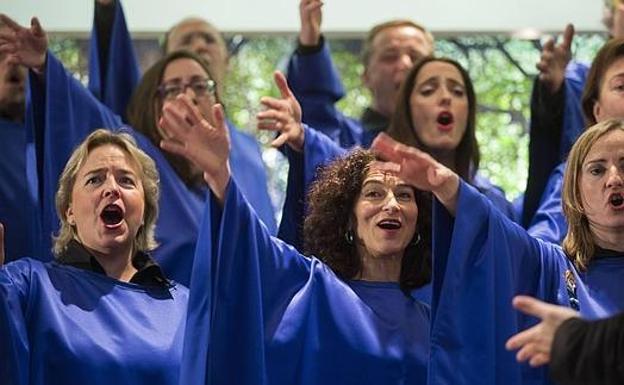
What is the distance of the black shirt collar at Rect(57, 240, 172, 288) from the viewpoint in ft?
14.6

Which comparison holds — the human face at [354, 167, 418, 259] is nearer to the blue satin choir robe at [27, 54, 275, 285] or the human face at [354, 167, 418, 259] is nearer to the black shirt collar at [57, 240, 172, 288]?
the black shirt collar at [57, 240, 172, 288]

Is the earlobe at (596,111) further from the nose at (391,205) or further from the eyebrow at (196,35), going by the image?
the eyebrow at (196,35)

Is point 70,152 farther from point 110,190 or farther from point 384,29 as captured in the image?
point 384,29

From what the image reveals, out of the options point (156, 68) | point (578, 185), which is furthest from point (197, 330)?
point (156, 68)

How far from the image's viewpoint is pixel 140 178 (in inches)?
183

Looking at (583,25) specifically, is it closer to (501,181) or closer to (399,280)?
(501,181)

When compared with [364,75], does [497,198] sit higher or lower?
lower

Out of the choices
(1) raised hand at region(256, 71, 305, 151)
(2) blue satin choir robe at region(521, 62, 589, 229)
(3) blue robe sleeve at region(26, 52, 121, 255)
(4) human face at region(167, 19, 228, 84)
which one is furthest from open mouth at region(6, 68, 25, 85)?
(2) blue satin choir robe at region(521, 62, 589, 229)

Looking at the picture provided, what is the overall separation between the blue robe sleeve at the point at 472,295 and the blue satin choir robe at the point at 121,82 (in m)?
1.59

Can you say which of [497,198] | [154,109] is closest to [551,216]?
[497,198]

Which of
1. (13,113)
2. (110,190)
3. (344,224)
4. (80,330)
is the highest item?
(13,113)

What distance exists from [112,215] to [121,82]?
1357 millimetres

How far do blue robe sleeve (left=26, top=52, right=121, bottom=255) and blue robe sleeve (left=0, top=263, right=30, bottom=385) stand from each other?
0.89m

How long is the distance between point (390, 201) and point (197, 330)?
2.14 ft
